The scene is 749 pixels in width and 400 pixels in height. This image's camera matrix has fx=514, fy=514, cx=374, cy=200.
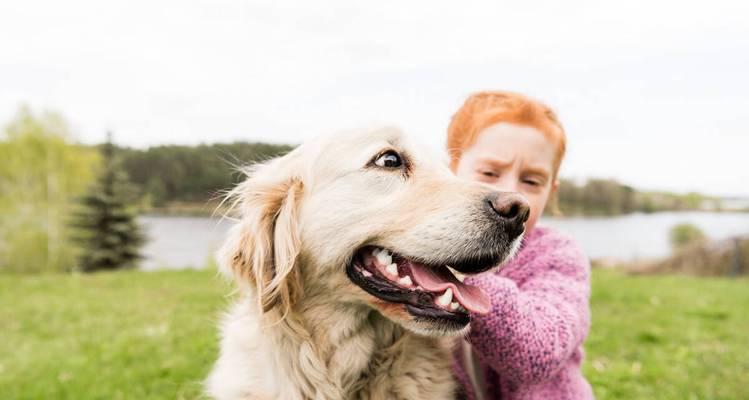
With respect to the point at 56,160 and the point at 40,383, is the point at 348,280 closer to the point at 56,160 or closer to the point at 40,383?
the point at 40,383

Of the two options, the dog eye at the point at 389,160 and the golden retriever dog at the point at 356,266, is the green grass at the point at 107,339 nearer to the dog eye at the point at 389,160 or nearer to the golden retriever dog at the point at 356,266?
the golden retriever dog at the point at 356,266

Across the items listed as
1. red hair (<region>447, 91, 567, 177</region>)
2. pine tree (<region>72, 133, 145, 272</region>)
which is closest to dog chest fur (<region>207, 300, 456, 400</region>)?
red hair (<region>447, 91, 567, 177</region>)

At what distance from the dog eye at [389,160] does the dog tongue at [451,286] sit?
464 millimetres

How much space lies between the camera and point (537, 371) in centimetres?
210

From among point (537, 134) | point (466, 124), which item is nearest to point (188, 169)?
point (466, 124)

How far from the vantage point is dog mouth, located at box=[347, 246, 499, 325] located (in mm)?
1989

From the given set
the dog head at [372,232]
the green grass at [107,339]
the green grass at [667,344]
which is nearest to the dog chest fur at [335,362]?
the dog head at [372,232]

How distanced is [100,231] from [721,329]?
2682 centimetres

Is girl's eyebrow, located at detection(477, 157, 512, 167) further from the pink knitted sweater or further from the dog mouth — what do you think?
the dog mouth

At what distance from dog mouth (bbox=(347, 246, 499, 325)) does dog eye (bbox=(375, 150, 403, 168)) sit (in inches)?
14.9

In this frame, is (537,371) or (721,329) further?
(721,329)

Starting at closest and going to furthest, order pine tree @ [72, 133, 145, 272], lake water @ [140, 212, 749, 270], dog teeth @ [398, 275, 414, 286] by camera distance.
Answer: dog teeth @ [398, 275, 414, 286] → lake water @ [140, 212, 749, 270] → pine tree @ [72, 133, 145, 272]

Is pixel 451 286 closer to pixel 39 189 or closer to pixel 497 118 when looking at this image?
pixel 497 118

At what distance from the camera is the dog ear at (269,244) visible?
2.14 m
